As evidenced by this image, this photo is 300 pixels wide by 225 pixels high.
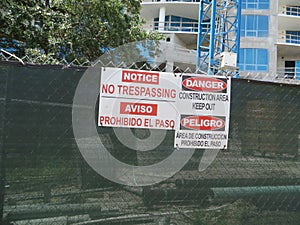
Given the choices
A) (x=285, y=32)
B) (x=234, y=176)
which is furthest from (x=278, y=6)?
(x=234, y=176)

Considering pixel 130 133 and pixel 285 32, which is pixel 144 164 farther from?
pixel 285 32

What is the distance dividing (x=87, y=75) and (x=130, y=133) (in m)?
0.64

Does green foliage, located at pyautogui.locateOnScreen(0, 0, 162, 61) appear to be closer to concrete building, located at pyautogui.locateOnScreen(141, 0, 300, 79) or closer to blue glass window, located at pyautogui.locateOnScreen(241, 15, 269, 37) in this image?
concrete building, located at pyautogui.locateOnScreen(141, 0, 300, 79)

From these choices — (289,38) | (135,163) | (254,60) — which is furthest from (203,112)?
(289,38)

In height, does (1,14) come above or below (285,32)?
below

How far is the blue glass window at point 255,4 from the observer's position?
31.3 metres

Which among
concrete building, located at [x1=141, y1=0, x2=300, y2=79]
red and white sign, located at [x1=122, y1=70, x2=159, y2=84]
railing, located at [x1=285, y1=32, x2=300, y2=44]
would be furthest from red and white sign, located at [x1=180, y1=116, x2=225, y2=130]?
railing, located at [x1=285, y1=32, x2=300, y2=44]

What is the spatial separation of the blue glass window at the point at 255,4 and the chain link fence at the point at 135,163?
3140 centimetres

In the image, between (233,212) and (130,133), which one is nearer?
(130,133)

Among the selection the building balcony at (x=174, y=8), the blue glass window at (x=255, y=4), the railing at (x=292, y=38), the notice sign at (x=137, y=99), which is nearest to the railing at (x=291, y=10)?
the railing at (x=292, y=38)

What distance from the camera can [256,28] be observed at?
31.1 m

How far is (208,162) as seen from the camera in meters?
2.92

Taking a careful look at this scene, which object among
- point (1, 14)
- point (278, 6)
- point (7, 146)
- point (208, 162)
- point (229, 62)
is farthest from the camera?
point (278, 6)

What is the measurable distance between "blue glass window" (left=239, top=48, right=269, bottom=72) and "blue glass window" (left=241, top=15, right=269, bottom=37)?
1.75m
